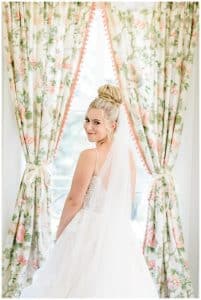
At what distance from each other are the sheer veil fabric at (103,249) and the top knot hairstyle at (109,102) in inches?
5.3

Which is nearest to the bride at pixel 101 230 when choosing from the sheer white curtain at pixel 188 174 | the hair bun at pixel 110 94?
the hair bun at pixel 110 94

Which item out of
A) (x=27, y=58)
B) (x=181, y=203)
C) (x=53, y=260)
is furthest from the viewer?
(x=181, y=203)

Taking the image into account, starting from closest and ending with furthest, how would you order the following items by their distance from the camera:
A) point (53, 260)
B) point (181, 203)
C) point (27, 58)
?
point (53, 260) < point (27, 58) < point (181, 203)

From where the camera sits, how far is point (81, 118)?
148 inches

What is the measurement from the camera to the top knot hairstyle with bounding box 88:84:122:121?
8.66 ft

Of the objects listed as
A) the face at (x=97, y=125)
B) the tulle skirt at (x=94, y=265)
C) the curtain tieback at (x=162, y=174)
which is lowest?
the tulle skirt at (x=94, y=265)

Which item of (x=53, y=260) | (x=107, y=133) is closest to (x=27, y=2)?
(x=107, y=133)

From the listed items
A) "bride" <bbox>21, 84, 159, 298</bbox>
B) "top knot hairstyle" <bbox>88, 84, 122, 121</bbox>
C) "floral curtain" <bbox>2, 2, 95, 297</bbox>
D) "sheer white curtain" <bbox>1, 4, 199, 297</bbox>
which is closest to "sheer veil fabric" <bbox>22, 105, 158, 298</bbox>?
"bride" <bbox>21, 84, 159, 298</bbox>

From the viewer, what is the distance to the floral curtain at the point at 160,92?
3.56m

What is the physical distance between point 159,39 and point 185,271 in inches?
74.1

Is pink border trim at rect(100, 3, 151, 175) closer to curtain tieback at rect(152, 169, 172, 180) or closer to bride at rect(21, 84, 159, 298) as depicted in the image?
curtain tieback at rect(152, 169, 172, 180)

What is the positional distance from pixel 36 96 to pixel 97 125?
102cm

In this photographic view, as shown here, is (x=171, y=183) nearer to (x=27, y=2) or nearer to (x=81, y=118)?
(x=81, y=118)

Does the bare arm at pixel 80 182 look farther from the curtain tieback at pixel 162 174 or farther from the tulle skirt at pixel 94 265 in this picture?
the curtain tieback at pixel 162 174
